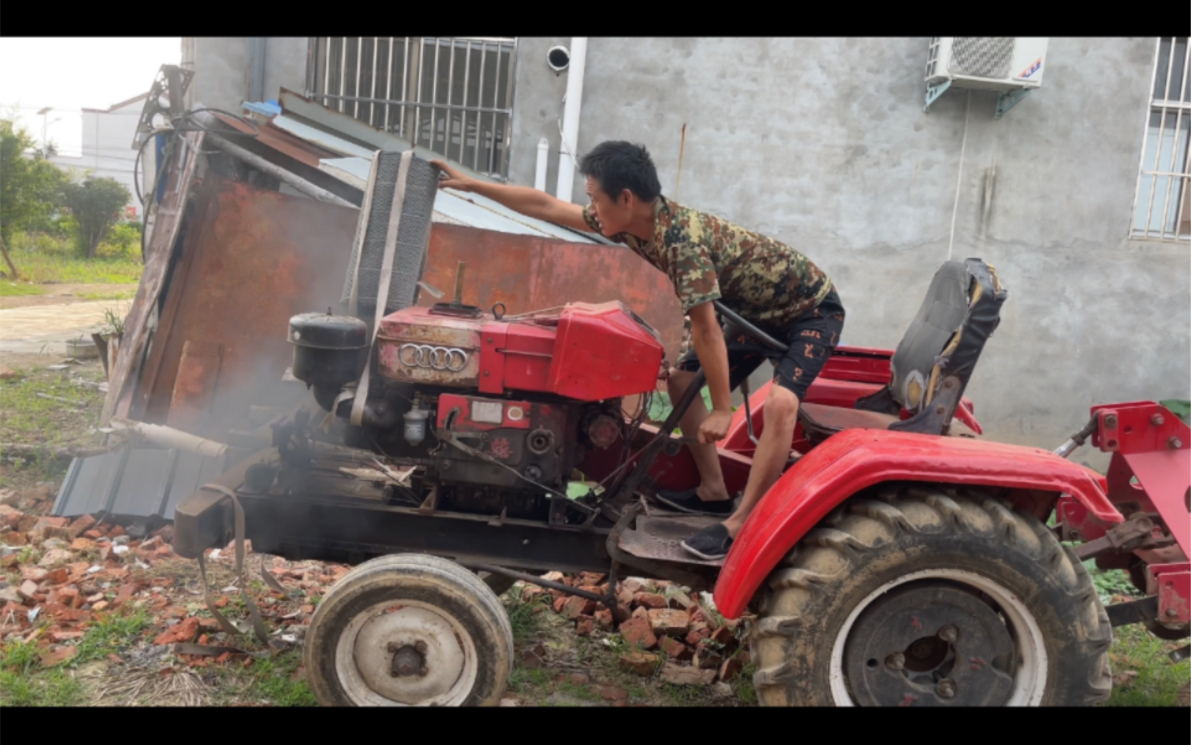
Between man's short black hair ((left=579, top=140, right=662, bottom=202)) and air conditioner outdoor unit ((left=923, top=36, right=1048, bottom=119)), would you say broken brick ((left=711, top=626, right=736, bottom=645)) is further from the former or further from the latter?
air conditioner outdoor unit ((left=923, top=36, right=1048, bottom=119))

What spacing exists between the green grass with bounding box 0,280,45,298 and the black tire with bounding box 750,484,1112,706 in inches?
652

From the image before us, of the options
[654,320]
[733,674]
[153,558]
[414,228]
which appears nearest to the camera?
[414,228]

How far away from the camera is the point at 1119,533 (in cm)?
322

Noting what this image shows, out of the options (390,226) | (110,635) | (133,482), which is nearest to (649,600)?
(390,226)

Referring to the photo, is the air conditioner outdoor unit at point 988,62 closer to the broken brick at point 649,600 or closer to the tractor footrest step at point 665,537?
the broken brick at point 649,600

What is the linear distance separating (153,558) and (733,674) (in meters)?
2.92

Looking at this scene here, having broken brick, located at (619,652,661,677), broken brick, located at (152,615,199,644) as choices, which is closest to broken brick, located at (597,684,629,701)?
broken brick, located at (619,652,661,677)

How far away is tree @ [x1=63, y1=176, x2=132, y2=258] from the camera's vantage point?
23969mm

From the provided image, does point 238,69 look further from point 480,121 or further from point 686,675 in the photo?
point 686,675

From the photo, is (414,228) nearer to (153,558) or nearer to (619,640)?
(619,640)

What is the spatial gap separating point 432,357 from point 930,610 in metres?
1.81

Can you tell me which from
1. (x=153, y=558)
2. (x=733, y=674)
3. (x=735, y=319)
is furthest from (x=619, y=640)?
(x=153, y=558)

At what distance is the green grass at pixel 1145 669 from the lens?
11.8 ft

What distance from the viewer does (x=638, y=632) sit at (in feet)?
12.8
